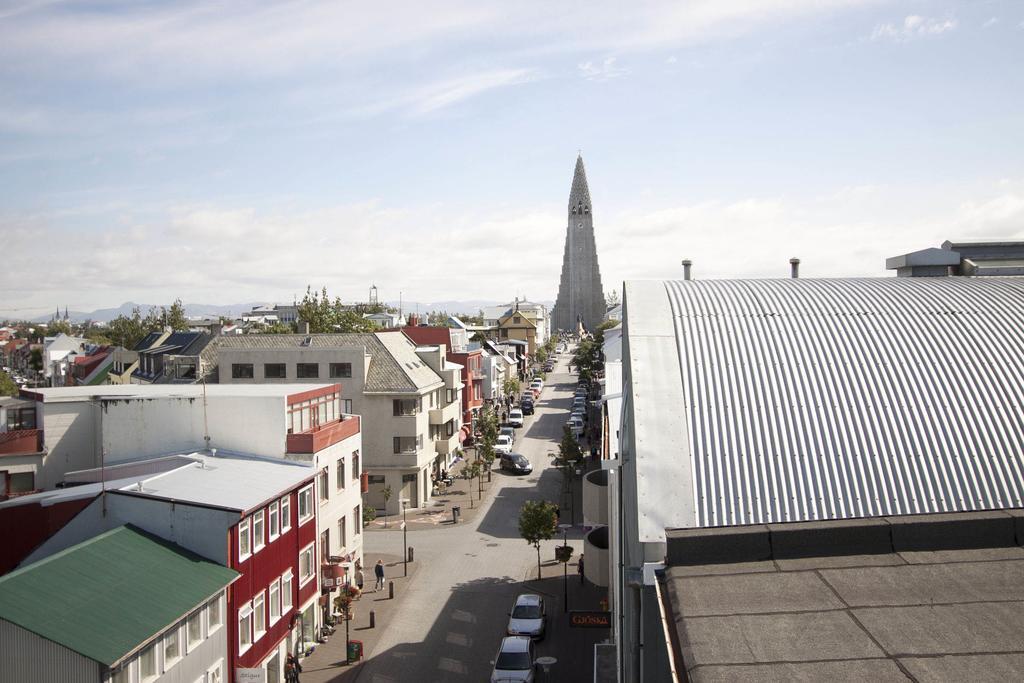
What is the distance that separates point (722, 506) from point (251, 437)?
19115 mm

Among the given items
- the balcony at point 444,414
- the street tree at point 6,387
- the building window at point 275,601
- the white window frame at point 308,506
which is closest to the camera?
the building window at point 275,601

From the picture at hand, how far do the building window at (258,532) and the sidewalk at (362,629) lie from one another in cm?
486

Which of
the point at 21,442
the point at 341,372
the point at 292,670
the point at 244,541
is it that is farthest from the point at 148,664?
the point at 341,372

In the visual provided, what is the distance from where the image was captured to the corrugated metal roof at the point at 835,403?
12836mm

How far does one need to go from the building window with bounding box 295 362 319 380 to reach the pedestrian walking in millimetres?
20376

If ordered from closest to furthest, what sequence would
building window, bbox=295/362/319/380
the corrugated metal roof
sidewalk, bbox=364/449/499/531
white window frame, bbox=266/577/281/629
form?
the corrugated metal roof
white window frame, bbox=266/577/281/629
sidewalk, bbox=364/449/499/531
building window, bbox=295/362/319/380

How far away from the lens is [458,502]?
4700 cm

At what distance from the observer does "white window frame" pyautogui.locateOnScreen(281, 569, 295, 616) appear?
24422 millimetres

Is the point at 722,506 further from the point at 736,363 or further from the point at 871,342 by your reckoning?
the point at 871,342

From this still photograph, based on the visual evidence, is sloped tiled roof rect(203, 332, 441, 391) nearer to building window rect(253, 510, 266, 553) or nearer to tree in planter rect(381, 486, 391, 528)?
tree in planter rect(381, 486, 391, 528)

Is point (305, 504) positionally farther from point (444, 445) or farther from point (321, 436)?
point (444, 445)

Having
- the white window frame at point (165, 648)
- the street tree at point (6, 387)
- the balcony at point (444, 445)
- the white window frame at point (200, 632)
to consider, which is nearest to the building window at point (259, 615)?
the white window frame at point (200, 632)

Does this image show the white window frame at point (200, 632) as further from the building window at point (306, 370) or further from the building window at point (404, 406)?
the building window at point (404, 406)

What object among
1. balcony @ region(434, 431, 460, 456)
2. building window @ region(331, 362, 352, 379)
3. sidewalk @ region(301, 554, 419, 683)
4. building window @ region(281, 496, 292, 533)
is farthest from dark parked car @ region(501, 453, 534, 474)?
building window @ region(281, 496, 292, 533)
